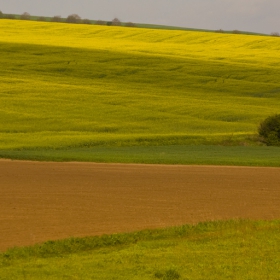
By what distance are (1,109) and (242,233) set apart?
27.6 meters

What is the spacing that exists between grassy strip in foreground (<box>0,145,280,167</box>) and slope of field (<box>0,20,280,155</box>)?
5.97 feet

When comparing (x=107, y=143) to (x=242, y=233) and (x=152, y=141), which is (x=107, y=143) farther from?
(x=242, y=233)

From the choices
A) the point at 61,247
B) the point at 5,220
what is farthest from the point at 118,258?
the point at 5,220

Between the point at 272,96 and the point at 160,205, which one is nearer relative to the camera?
the point at 160,205

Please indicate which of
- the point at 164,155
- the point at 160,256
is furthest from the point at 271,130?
the point at 160,256

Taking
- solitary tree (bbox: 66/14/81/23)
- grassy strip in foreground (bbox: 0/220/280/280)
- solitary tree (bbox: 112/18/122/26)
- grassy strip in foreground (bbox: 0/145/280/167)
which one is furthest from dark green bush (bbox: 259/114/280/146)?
solitary tree (bbox: 112/18/122/26)

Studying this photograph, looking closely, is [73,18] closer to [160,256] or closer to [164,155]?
[164,155]

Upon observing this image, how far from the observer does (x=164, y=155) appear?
26234 millimetres

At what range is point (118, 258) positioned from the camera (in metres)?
10.7

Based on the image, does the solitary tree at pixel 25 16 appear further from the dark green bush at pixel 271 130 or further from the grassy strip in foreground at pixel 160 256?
the grassy strip in foreground at pixel 160 256

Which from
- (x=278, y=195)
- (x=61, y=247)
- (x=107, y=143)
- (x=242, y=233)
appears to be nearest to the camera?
(x=61, y=247)

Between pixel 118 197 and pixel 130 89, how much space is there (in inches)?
1183

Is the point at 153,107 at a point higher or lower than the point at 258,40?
lower

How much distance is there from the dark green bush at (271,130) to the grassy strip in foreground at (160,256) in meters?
18.7
